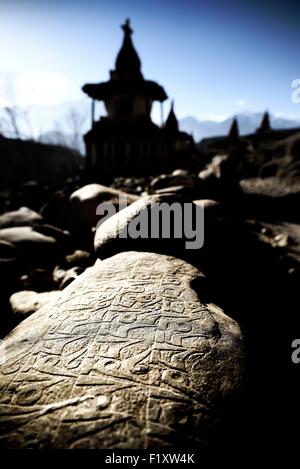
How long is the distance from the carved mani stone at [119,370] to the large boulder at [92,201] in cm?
301

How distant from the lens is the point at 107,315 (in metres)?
1.71

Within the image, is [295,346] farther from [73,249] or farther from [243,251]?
[73,249]

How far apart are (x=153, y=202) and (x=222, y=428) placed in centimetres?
242

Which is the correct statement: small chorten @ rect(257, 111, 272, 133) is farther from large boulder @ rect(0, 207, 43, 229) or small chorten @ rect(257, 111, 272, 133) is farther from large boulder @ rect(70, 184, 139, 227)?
large boulder @ rect(0, 207, 43, 229)

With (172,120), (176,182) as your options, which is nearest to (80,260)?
(176,182)

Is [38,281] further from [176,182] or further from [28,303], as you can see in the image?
[176,182]

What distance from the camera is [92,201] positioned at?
4984mm

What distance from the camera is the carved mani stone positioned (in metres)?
1.05

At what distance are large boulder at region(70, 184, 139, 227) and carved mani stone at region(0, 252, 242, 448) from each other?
301 centimetres

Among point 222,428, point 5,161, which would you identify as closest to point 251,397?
point 222,428

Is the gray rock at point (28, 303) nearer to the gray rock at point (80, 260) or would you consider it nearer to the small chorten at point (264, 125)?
the gray rock at point (80, 260)

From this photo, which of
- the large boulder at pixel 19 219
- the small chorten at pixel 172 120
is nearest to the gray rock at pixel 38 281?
the large boulder at pixel 19 219

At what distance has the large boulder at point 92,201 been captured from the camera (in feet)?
16.0

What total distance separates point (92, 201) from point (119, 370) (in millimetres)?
4025
